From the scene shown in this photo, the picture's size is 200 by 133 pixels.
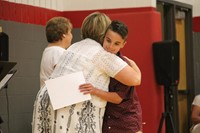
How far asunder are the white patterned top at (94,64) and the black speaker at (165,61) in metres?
2.44

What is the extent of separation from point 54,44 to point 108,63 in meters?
1.22

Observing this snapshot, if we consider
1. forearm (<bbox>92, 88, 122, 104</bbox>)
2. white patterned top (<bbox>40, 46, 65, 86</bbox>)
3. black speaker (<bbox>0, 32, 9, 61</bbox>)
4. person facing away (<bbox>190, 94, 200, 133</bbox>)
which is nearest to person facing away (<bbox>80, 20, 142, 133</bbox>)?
forearm (<bbox>92, 88, 122, 104</bbox>)

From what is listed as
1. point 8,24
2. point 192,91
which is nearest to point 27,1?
point 8,24

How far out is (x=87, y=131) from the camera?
8.00 feet

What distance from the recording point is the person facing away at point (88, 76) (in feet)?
8.02

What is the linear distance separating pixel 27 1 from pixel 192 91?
331cm

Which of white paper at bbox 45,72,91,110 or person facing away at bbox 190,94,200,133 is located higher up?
white paper at bbox 45,72,91,110

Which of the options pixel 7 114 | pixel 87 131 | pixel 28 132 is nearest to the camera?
pixel 87 131

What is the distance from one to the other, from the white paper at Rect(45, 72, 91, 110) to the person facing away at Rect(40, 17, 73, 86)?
3.05 ft

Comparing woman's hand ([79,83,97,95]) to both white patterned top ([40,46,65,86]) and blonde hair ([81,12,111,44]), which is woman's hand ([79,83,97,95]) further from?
white patterned top ([40,46,65,86])

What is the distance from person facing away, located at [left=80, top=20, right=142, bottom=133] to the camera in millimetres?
2490

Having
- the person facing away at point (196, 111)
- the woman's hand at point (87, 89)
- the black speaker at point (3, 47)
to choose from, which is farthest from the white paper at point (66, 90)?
the person facing away at point (196, 111)

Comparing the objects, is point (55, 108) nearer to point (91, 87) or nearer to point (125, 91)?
point (91, 87)

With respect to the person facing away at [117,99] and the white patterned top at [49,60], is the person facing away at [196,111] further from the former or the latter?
the person facing away at [117,99]
